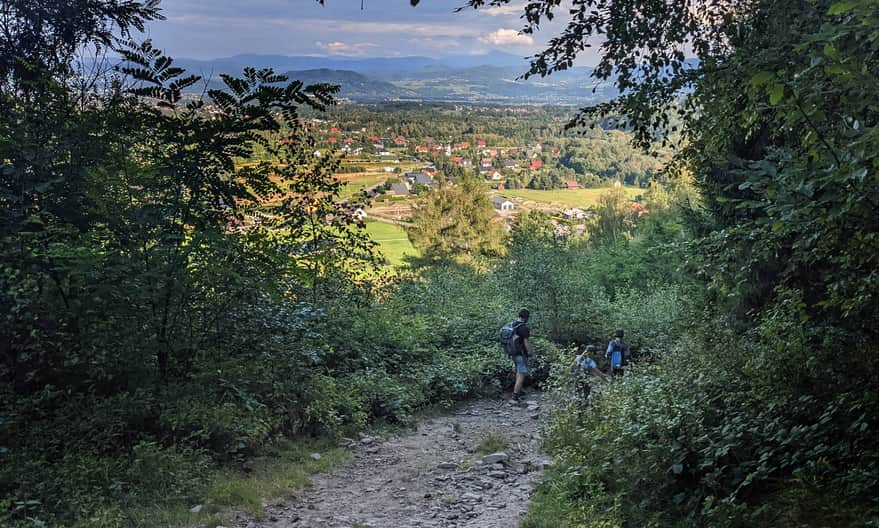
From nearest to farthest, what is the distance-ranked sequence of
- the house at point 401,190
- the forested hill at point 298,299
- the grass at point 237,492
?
the forested hill at point 298,299 → the grass at point 237,492 → the house at point 401,190

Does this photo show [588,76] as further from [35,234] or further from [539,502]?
[35,234]

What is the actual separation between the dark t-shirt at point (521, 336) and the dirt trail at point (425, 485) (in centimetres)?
237

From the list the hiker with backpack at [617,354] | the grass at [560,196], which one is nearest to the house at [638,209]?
the grass at [560,196]

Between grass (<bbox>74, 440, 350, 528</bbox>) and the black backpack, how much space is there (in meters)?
5.15

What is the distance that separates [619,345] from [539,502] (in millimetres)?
6309

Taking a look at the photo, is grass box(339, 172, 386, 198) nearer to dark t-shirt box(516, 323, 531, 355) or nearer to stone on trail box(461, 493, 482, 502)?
dark t-shirt box(516, 323, 531, 355)

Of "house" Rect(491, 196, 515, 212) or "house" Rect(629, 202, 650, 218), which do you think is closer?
"house" Rect(629, 202, 650, 218)

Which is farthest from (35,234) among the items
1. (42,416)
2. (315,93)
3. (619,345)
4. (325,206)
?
(619,345)

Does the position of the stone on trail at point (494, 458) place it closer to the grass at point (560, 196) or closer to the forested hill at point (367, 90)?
the forested hill at point (367, 90)

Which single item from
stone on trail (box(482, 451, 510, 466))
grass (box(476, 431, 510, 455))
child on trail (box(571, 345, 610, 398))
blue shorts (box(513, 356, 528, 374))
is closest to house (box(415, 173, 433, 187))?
blue shorts (box(513, 356, 528, 374))

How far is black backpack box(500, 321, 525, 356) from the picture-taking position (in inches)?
478

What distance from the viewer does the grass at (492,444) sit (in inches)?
Result: 328

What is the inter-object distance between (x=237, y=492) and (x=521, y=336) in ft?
24.1

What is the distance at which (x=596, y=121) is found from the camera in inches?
286
